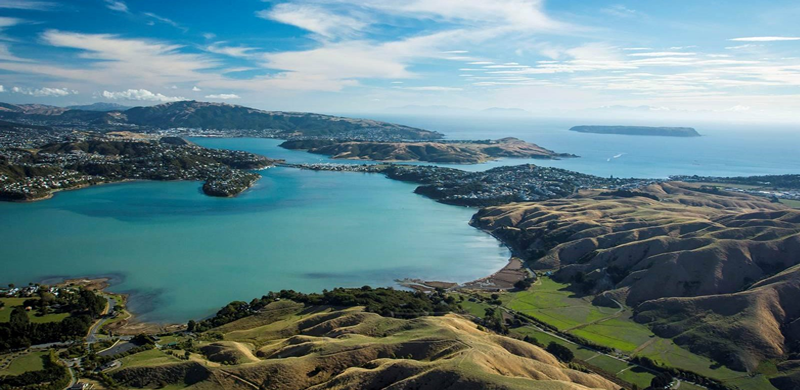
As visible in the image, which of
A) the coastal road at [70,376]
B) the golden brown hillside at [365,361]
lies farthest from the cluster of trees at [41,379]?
the golden brown hillside at [365,361]

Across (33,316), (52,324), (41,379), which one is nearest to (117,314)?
(52,324)

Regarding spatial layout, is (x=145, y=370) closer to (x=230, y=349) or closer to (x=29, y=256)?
(x=230, y=349)

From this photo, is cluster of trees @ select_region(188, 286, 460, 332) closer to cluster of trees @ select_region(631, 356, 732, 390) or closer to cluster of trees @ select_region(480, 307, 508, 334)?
cluster of trees @ select_region(480, 307, 508, 334)

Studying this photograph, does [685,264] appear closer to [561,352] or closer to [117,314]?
[561,352]

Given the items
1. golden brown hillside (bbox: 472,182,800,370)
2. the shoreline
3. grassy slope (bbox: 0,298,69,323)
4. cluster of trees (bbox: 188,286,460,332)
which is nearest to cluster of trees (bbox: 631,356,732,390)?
golden brown hillside (bbox: 472,182,800,370)

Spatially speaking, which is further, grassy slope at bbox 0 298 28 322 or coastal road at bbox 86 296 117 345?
grassy slope at bbox 0 298 28 322

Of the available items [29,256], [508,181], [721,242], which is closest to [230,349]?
[29,256]
